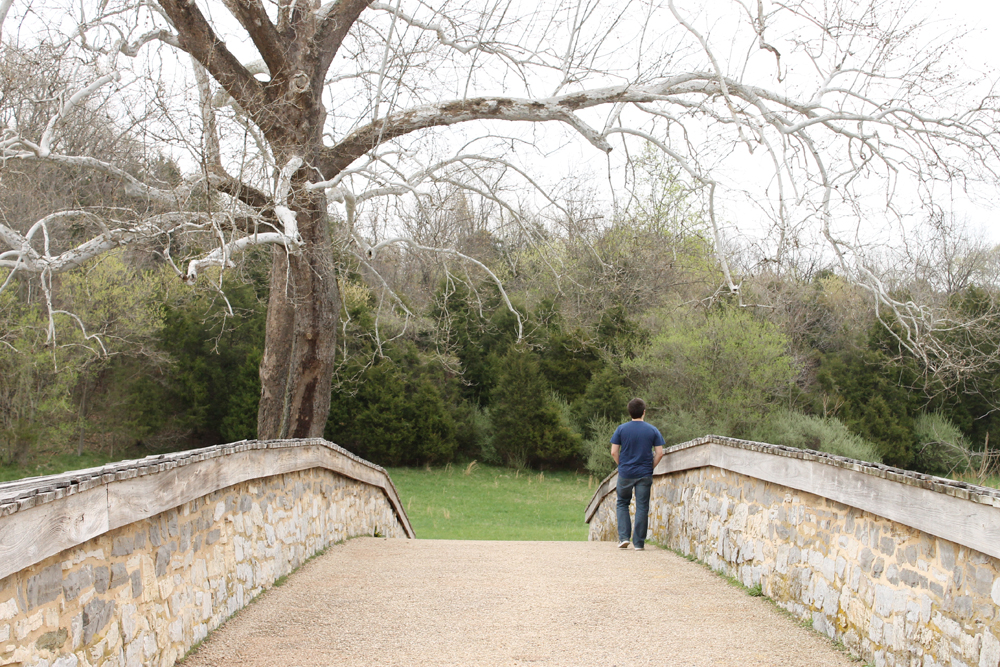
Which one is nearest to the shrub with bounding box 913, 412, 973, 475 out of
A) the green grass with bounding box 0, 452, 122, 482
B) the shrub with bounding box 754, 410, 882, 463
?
the shrub with bounding box 754, 410, 882, 463

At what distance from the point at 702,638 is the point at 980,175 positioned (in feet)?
19.9

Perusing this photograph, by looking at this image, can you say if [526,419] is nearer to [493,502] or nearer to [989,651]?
[493,502]

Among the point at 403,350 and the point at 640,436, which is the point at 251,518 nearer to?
the point at 640,436

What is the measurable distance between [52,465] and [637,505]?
16.2 meters

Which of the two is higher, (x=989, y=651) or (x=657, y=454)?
(x=657, y=454)

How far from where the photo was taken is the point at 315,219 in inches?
363

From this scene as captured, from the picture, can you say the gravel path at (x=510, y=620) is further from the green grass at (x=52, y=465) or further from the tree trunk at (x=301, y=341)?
the green grass at (x=52, y=465)

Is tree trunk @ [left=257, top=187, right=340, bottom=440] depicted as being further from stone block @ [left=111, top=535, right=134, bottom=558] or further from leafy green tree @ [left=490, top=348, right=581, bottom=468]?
leafy green tree @ [left=490, top=348, right=581, bottom=468]

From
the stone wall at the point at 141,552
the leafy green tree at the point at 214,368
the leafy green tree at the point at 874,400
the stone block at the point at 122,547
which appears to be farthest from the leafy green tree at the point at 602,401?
the stone block at the point at 122,547

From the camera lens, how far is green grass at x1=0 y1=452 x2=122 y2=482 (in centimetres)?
1746

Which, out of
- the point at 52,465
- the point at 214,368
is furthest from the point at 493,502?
the point at 52,465

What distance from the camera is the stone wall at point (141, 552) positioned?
7.88 ft

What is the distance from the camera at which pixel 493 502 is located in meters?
18.3

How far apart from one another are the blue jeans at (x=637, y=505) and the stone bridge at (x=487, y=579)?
2.51 ft
